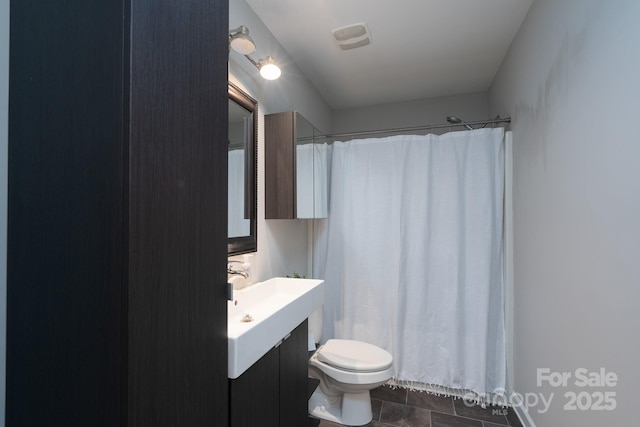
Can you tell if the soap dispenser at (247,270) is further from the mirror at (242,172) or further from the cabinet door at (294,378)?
the cabinet door at (294,378)

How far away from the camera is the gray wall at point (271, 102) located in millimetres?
1648

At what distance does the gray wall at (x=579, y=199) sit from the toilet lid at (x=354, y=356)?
851mm

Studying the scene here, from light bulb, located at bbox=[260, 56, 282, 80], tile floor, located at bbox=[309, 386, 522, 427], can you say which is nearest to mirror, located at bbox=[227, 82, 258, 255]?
light bulb, located at bbox=[260, 56, 282, 80]

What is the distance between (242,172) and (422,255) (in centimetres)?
143

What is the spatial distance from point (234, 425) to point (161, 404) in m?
0.36

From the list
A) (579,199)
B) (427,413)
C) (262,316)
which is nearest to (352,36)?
(579,199)

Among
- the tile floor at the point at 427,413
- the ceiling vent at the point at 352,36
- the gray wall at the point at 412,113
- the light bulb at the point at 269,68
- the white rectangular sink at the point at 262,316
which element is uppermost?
the ceiling vent at the point at 352,36

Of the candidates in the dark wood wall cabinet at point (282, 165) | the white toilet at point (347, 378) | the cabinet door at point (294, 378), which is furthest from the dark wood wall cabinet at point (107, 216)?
the white toilet at point (347, 378)

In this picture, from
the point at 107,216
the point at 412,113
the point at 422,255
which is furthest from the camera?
the point at 412,113

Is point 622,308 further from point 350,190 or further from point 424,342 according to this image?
point 350,190

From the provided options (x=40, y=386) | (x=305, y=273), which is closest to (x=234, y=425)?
(x=40, y=386)

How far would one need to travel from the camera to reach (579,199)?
1.21m

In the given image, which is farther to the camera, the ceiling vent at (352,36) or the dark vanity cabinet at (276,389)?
the ceiling vent at (352,36)

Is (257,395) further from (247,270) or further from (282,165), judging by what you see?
(282,165)
